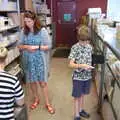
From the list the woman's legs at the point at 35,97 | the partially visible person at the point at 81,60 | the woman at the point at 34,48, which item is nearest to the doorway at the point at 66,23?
the woman's legs at the point at 35,97

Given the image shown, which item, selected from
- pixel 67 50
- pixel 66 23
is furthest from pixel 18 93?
pixel 66 23

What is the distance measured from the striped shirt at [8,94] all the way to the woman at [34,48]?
1.43 m

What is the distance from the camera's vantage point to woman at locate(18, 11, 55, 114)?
10.0 ft

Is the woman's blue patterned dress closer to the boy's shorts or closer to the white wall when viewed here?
the boy's shorts

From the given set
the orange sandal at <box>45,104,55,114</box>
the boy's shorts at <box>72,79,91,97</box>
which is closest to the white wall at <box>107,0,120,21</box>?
the orange sandal at <box>45,104,55,114</box>

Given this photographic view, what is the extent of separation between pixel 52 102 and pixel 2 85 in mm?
2087

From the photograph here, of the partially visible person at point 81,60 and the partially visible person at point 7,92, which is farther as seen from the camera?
the partially visible person at point 81,60

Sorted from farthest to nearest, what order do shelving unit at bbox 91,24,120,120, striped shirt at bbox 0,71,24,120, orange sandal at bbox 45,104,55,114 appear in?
1. orange sandal at bbox 45,104,55,114
2. shelving unit at bbox 91,24,120,120
3. striped shirt at bbox 0,71,24,120

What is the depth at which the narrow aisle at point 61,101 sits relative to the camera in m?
3.13

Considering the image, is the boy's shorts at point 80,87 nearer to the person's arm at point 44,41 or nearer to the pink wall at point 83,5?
the person's arm at point 44,41

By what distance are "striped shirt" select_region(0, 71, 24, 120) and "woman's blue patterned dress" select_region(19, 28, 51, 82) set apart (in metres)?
1.43

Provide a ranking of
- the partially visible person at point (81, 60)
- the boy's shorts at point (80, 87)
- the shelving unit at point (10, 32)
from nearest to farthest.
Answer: the partially visible person at point (81, 60)
the boy's shorts at point (80, 87)
the shelving unit at point (10, 32)

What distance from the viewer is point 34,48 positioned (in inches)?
122

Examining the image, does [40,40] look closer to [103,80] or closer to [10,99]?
[103,80]
